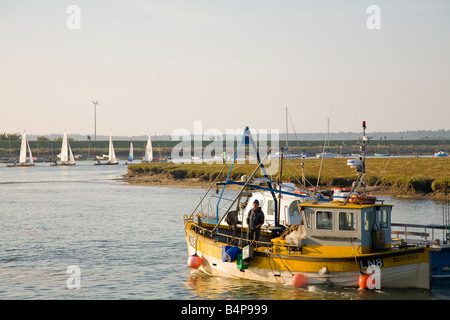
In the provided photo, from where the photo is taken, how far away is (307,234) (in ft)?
73.6

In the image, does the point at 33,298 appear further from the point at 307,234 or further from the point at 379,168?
the point at 379,168

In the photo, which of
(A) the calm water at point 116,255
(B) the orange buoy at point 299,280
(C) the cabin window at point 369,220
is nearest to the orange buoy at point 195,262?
(A) the calm water at point 116,255

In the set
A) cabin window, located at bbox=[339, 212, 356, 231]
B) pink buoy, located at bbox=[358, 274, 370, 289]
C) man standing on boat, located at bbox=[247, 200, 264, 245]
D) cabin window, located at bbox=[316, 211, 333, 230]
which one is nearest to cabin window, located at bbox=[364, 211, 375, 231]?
cabin window, located at bbox=[339, 212, 356, 231]

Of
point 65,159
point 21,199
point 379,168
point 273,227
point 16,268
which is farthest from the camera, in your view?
point 65,159

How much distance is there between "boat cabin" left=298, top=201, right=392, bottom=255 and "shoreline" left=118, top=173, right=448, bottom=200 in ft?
107

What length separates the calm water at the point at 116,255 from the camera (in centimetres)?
2305

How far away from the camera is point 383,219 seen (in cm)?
2248

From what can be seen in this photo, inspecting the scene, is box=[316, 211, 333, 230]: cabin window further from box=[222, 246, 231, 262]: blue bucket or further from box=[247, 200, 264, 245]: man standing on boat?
box=[222, 246, 231, 262]: blue bucket

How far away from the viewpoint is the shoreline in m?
53.9

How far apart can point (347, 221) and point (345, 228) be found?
27cm

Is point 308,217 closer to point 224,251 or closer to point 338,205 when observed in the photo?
point 338,205

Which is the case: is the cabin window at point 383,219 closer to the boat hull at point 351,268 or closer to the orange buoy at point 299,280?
the boat hull at point 351,268
